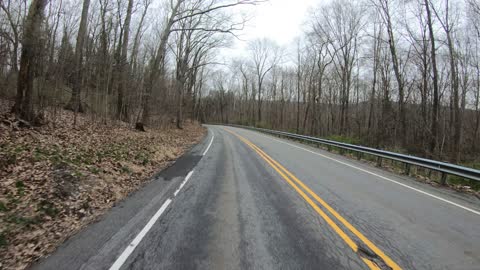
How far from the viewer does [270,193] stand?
5754 mm

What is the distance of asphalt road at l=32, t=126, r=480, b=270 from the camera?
120 inches

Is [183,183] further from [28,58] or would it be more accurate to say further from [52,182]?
[28,58]

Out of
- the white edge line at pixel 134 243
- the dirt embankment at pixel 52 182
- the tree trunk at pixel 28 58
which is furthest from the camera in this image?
the tree trunk at pixel 28 58

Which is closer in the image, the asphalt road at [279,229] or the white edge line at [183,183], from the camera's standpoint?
the asphalt road at [279,229]

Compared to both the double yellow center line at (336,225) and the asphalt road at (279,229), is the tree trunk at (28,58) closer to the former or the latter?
the asphalt road at (279,229)

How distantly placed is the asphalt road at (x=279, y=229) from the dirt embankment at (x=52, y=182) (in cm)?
43

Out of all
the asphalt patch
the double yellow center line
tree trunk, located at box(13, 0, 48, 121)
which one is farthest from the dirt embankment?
the double yellow center line

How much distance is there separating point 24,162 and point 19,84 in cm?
413

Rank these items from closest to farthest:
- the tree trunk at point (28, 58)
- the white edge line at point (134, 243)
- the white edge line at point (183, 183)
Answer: the white edge line at point (134, 243) < the white edge line at point (183, 183) < the tree trunk at point (28, 58)

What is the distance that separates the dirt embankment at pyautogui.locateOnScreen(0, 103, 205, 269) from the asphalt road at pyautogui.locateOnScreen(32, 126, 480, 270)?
0.43m

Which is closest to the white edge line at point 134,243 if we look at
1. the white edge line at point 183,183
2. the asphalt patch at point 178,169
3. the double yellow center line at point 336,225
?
the white edge line at point 183,183

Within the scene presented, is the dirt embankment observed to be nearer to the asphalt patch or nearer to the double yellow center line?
the asphalt patch

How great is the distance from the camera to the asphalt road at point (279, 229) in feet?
10.0

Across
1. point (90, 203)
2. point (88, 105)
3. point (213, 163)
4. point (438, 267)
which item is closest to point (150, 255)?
point (90, 203)
